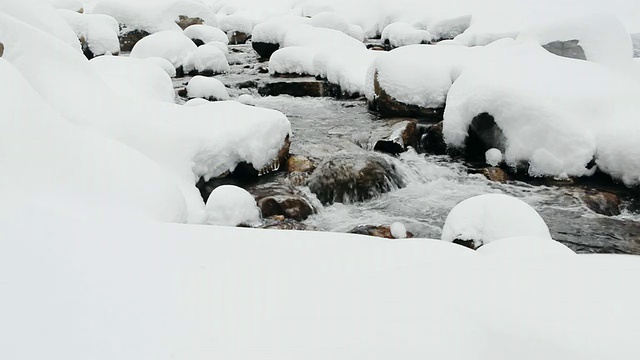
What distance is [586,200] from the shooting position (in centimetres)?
492

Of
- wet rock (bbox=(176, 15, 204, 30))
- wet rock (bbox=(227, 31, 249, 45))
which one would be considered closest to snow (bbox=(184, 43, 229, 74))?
wet rock (bbox=(176, 15, 204, 30))

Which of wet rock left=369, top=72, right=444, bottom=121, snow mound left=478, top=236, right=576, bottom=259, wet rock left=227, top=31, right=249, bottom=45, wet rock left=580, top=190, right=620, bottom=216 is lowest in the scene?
wet rock left=227, top=31, right=249, bottom=45

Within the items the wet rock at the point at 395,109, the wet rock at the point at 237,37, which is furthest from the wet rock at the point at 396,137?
the wet rock at the point at 237,37

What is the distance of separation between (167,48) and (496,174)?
30.7 feet

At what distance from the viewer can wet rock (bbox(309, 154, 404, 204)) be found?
5.02 m

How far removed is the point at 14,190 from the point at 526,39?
8344 mm

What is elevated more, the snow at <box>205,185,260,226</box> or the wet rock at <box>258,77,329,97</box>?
Answer: the snow at <box>205,185,260,226</box>

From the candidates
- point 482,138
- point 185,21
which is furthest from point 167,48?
point 482,138

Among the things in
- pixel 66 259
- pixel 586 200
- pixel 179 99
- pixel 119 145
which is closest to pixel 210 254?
pixel 66 259

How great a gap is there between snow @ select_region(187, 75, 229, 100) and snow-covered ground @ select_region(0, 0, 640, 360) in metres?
3.36

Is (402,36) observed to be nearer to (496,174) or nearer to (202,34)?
(202,34)

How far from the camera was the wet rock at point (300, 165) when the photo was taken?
5.52 meters

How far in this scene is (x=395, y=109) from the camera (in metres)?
7.72

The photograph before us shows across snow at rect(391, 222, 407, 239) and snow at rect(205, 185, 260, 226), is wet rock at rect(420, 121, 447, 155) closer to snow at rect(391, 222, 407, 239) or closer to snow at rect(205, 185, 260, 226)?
snow at rect(391, 222, 407, 239)
